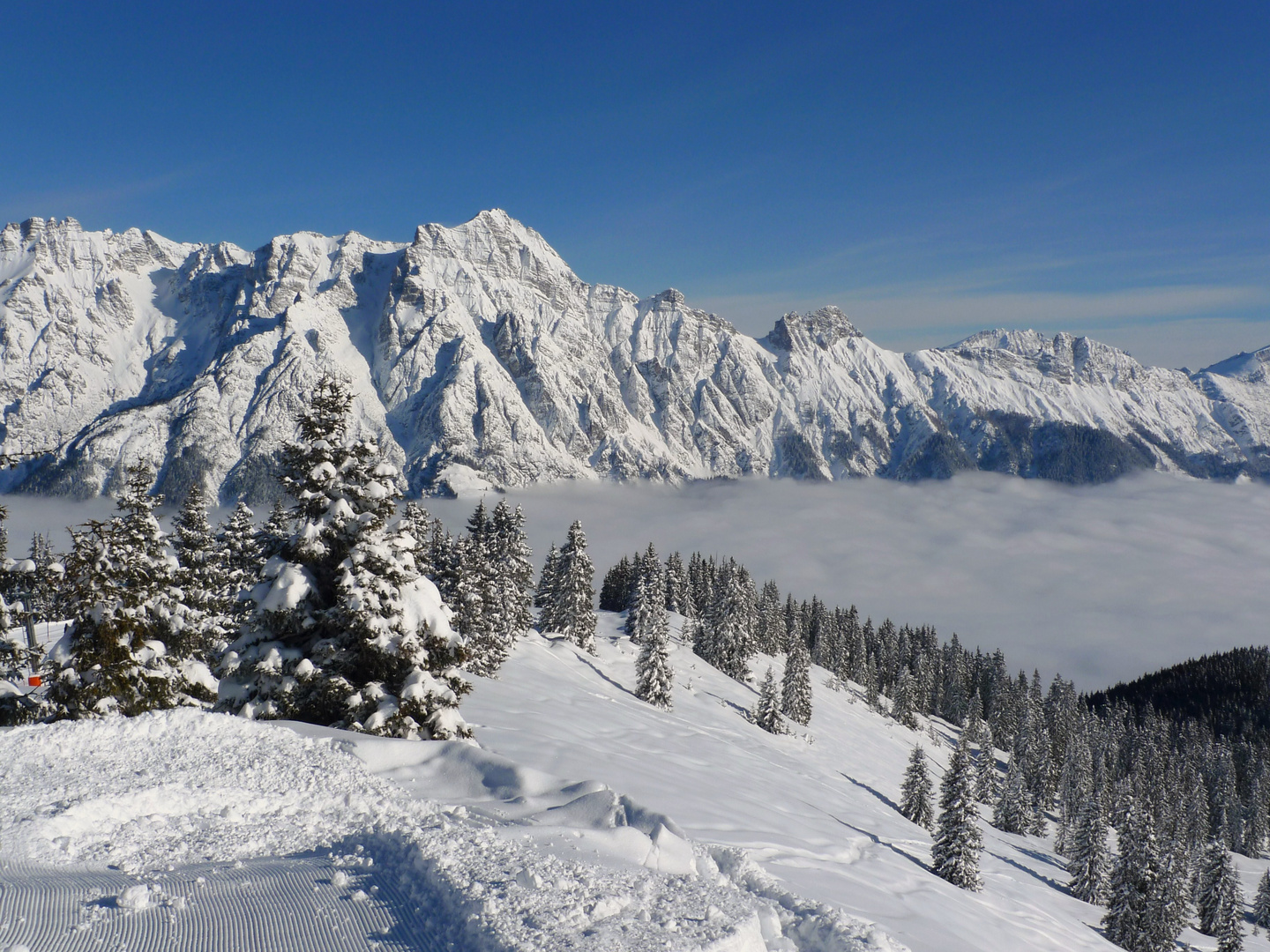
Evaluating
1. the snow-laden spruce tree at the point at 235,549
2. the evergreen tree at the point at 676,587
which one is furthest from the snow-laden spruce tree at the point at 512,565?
the evergreen tree at the point at 676,587

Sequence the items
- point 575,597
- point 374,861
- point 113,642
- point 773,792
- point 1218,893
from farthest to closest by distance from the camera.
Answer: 1. point 1218,893
2. point 575,597
3. point 773,792
4. point 113,642
5. point 374,861

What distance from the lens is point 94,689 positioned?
55.7ft

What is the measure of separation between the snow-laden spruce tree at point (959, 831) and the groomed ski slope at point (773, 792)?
3.25 feet

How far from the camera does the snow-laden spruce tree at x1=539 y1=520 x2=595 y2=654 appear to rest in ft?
200

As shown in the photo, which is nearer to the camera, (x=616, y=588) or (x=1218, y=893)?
(x=1218, y=893)

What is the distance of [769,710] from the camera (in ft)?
192

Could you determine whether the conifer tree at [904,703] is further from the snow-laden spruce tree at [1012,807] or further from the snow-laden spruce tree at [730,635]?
the snow-laden spruce tree at [730,635]

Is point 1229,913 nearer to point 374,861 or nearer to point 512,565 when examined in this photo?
point 512,565

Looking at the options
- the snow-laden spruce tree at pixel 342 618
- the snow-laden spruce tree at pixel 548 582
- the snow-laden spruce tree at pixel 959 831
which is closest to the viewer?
the snow-laden spruce tree at pixel 342 618

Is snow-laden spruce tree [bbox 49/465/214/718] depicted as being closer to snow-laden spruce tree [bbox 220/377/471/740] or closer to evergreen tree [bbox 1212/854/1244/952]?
snow-laden spruce tree [bbox 220/377/471/740]

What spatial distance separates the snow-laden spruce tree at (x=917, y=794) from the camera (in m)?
51.6

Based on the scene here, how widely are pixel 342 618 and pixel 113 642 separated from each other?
7.81m

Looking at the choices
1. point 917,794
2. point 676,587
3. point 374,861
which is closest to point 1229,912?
point 917,794

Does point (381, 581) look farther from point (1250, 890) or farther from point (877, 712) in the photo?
point (1250, 890)
